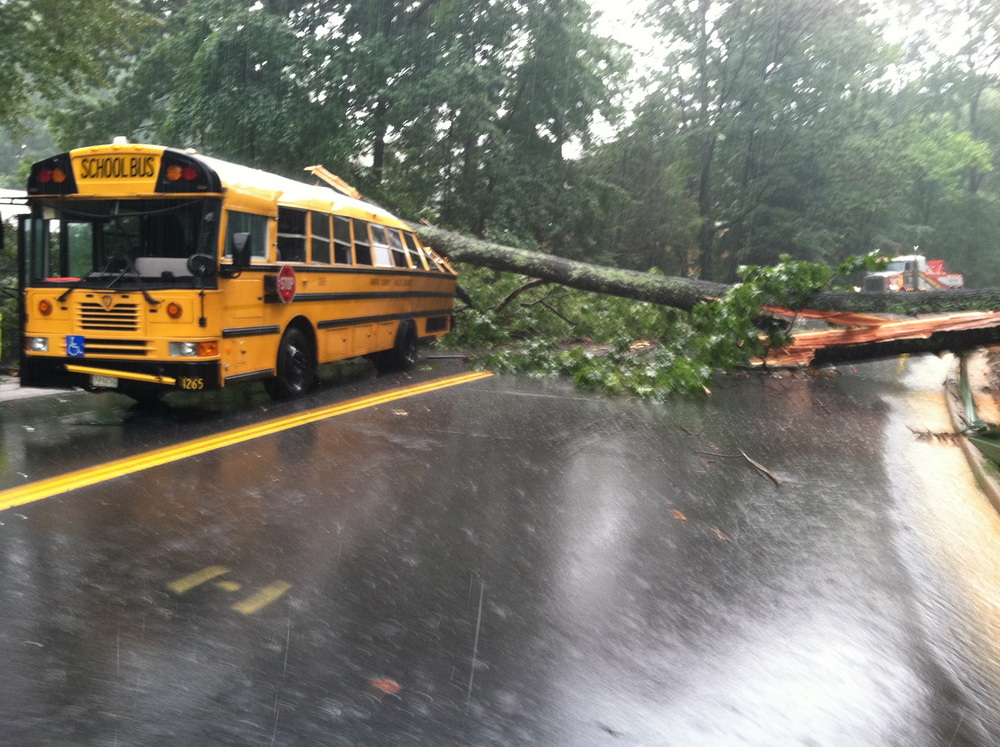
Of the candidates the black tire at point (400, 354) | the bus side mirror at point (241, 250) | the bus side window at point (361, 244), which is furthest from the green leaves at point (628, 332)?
the bus side mirror at point (241, 250)

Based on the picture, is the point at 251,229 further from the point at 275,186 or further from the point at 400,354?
the point at 400,354

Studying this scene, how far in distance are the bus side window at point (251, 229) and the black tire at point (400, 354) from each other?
455 cm

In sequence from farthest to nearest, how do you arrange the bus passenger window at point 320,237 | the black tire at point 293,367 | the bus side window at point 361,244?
the bus side window at point 361,244 < the bus passenger window at point 320,237 < the black tire at point 293,367

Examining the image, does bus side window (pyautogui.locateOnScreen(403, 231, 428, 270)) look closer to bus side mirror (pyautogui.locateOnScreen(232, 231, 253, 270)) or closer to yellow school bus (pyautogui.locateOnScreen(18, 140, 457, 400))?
yellow school bus (pyautogui.locateOnScreen(18, 140, 457, 400))

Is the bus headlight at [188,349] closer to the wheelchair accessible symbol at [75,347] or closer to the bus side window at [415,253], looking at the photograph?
the wheelchair accessible symbol at [75,347]

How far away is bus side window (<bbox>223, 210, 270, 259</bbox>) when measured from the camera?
9.10 meters

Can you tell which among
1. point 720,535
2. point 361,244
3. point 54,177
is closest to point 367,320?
point 361,244

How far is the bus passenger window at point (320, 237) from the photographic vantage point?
11023mm

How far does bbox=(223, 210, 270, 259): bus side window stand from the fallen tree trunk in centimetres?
835

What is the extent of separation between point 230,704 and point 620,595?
7.30 feet

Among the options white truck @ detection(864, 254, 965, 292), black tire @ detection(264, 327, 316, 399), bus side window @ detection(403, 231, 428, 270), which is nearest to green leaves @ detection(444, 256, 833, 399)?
bus side window @ detection(403, 231, 428, 270)

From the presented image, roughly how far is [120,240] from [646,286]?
1038 cm

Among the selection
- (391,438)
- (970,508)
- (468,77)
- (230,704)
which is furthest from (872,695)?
(468,77)

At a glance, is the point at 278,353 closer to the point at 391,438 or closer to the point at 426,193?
the point at 391,438
